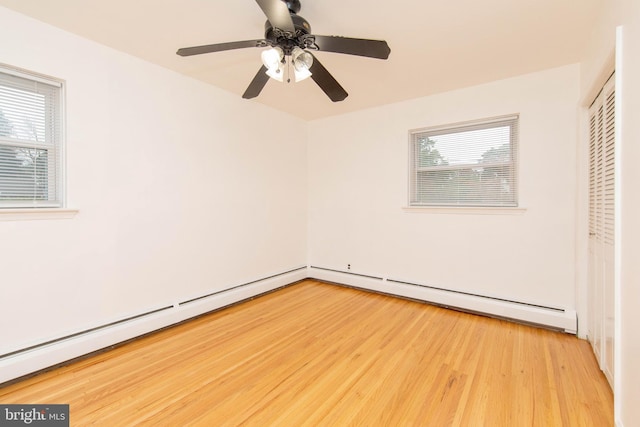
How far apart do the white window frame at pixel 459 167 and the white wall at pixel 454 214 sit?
8 cm

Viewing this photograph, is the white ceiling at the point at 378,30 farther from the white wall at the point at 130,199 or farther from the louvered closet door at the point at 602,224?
the louvered closet door at the point at 602,224

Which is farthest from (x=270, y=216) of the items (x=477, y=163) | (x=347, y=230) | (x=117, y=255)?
(x=477, y=163)

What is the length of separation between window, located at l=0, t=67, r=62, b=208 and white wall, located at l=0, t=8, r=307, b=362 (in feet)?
0.35

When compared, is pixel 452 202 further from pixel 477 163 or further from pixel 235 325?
pixel 235 325

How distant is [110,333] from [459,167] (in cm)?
386

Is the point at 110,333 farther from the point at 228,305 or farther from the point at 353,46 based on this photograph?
the point at 353,46

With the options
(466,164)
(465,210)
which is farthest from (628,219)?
(466,164)

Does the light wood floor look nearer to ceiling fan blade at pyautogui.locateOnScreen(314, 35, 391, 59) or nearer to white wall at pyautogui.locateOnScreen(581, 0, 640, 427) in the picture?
white wall at pyautogui.locateOnScreen(581, 0, 640, 427)

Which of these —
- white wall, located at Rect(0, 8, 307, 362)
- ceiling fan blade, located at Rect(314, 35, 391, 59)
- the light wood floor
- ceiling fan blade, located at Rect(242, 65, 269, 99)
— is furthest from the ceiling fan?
the light wood floor

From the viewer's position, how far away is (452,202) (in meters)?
3.37

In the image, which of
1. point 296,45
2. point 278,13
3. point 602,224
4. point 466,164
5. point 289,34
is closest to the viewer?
point 278,13

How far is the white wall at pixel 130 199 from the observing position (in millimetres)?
2037

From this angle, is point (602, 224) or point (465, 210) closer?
point (602, 224)

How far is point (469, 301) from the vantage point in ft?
10.3
